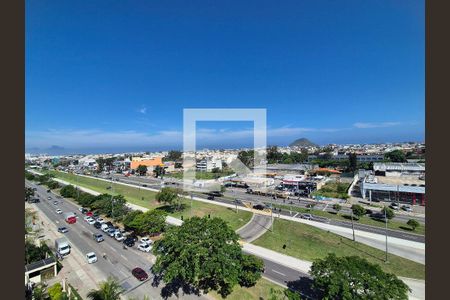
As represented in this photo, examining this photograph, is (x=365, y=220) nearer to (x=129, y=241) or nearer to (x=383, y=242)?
(x=383, y=242)

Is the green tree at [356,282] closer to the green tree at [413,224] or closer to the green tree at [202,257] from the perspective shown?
the green tree at [202,257]

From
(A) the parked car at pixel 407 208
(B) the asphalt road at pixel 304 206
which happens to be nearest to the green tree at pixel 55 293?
(B) the asphalt road at pixel 304 206

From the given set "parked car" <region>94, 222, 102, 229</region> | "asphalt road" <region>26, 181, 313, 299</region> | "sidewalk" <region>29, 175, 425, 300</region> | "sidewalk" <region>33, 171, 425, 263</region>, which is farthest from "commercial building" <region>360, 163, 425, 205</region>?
"parked car" <region>94, 222, 102, 229</region>

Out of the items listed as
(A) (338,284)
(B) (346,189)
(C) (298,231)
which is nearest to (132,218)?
(C) (298,231)

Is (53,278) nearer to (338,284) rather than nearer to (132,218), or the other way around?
(132,218)

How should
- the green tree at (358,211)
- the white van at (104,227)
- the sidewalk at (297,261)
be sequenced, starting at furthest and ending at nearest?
1. the green tree at (358,211)
2. the white van at (104,227)
3. the sidewalk at (297,261)

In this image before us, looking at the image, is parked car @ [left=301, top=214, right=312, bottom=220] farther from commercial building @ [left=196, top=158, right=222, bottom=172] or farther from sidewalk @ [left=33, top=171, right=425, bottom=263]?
commercial building @ [left=196, top=158, right=222, bottom=172]

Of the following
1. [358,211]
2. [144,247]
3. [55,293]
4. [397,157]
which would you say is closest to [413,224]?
[358,211]
